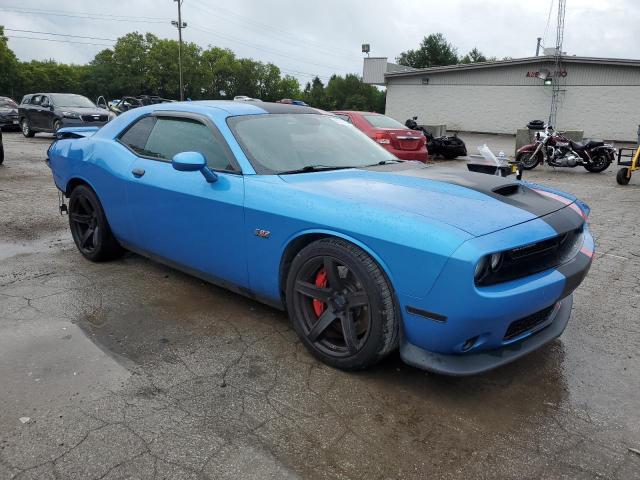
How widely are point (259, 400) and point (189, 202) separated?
59.0 inches

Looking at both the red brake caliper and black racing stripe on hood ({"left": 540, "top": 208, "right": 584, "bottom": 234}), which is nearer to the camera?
black racing stripe on hood ({"left": 540, "top": 208, "right": 584, "bottom": 234})

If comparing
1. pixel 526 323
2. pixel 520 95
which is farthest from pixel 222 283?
pixel 520 95

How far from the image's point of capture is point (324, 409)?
2.53m

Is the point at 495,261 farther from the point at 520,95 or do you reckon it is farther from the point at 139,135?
the point at 520,95

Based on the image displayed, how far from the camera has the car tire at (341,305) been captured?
8.42 feet

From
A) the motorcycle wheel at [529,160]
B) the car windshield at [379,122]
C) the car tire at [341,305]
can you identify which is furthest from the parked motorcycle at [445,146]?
the car tire at [341,305]

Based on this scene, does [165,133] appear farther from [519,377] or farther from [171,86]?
[171,86]

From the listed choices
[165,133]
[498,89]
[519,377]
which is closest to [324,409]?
[519,377]

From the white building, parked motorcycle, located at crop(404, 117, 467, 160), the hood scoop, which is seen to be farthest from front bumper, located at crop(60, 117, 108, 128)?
Answer: the white building

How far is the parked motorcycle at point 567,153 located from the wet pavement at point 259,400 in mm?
9704

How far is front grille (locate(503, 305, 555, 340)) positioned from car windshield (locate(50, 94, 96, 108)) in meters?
18.0

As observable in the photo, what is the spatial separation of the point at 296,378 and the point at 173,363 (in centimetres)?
73

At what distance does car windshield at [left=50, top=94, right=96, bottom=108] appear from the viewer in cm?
1741

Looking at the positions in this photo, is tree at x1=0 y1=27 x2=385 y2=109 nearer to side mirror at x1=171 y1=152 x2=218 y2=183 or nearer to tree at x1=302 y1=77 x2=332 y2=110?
tree at x1=302 y1=77 x2=332 y2=110
